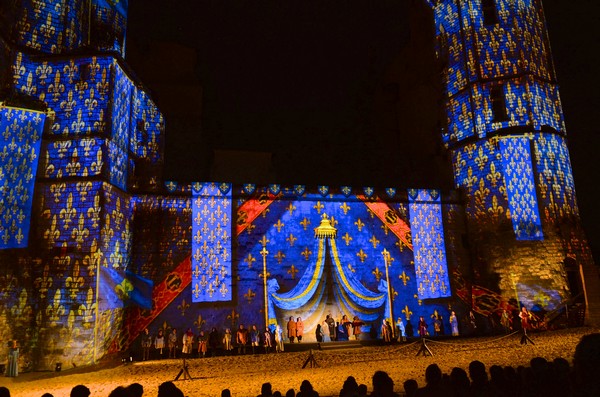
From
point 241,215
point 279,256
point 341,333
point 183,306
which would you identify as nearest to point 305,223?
point 279,256

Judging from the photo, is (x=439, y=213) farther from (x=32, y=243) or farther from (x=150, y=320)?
(x=32, y=243)

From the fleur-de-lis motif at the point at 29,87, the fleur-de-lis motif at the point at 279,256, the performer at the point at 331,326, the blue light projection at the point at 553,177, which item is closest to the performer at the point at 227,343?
the fleur-de-lis motif at the point at 279,256

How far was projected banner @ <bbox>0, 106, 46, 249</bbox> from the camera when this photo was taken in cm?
1216

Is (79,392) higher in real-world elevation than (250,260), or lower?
lower

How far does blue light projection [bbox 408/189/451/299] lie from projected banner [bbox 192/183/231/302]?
8.66 m

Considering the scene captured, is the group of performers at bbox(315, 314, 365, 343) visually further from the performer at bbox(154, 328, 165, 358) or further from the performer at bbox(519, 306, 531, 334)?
the performer at bbox(519, 306, 531, 334)

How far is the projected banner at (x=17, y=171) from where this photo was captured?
12164mm

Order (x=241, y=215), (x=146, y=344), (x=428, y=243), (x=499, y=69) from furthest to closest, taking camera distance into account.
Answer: (x=499, y=69) < (x=428, y=243) < (x=241, y=215) < (x=146, y=344)

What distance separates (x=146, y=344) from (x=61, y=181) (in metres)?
6.54

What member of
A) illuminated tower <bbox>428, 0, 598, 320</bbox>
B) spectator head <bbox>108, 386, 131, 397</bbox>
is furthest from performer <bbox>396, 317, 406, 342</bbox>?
spectator head <bbox>108, 386, 131, 397</bbox>

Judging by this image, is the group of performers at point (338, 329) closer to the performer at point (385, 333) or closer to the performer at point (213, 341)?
the performer at point (385, 333)

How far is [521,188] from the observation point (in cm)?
1755

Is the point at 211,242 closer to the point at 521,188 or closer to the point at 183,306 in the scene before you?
the point at 183,306

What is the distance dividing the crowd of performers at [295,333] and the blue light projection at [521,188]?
3.57m
